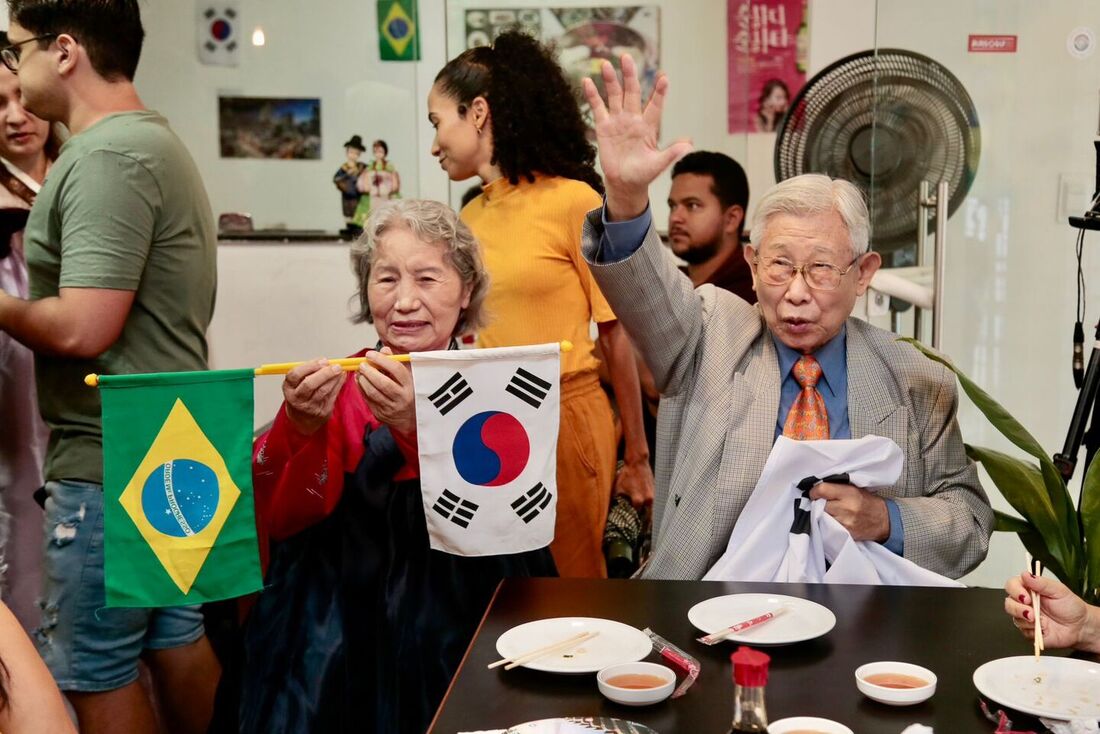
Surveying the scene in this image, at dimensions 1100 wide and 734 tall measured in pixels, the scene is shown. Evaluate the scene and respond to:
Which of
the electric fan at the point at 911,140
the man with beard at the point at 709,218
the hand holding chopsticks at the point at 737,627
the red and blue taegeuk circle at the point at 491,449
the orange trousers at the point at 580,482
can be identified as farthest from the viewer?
the man with beard at the point at 709,218

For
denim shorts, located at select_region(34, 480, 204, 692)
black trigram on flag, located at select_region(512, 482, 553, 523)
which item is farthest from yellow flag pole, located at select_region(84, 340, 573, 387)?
denim shorts, located at select_region(34, 480, 204, 692)

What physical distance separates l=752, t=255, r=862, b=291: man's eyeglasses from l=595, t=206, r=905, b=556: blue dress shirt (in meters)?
0.14

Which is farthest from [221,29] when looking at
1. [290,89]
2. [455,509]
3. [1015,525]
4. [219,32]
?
[1015,525]

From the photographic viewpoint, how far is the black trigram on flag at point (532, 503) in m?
2.04

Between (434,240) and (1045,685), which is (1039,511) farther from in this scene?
(434,240)

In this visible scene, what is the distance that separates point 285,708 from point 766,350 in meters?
1.14

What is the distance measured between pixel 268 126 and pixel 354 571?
266 centimetres

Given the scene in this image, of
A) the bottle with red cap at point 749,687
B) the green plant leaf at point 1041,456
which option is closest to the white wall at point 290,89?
the green plant leaf at point 1041,456

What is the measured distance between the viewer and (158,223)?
2.44m

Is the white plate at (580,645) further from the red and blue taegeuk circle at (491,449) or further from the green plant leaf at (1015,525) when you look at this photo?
the green plant leaf at (1015,525)

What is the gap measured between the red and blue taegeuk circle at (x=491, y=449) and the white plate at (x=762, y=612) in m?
0.47

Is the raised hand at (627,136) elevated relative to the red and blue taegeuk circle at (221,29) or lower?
lower

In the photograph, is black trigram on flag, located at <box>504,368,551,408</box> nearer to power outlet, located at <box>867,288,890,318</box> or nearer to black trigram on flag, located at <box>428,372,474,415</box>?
black trigram on flag, located at <box>428,372,474,415</box>

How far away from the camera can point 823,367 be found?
7.40ft
